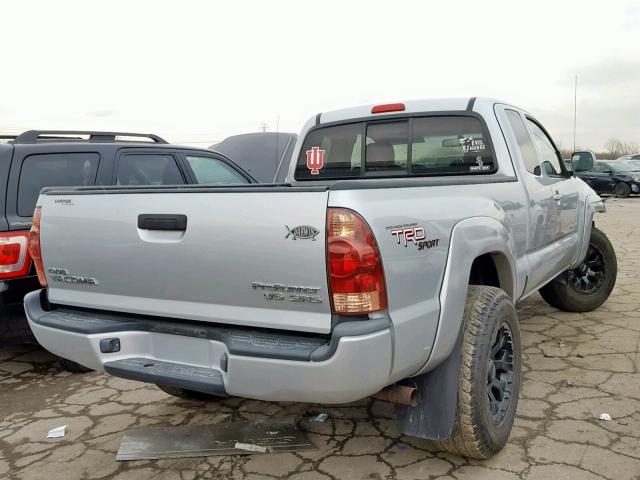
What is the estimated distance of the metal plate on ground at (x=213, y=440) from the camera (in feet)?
9.62

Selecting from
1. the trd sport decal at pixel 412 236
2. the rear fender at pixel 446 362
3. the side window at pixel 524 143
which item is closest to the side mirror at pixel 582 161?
the side window at pixel 524 143

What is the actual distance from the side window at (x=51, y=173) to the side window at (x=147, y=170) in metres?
0.24

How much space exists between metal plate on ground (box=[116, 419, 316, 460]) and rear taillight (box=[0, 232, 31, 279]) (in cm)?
143

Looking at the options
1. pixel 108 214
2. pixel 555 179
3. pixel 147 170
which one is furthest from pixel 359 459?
pixel 147 170

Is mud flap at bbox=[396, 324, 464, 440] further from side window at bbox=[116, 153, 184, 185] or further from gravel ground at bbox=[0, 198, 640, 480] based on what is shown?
side window at bbox=[116, 153, 184, 185]

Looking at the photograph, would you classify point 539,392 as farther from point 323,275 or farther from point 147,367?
point 147,367

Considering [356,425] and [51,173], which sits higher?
[51,173]

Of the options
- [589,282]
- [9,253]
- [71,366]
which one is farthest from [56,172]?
[589,282]

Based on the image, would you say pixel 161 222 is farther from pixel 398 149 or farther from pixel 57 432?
pixel 398 149

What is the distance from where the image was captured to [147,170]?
198 inches

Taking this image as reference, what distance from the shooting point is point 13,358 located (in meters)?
4.79

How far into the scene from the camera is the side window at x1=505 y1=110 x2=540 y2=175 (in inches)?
148

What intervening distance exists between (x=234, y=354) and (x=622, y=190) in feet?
66.9

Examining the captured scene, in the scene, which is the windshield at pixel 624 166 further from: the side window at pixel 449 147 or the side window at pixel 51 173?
the side window at pixel 51 173
